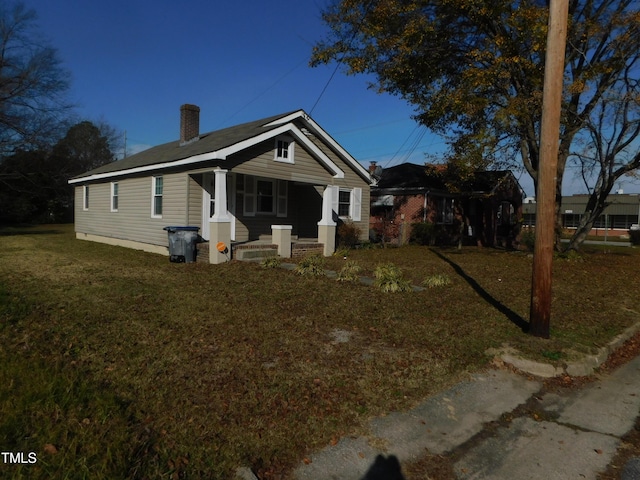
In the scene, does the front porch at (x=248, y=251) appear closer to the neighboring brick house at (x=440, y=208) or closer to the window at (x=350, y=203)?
the window at (x=350, y=203)

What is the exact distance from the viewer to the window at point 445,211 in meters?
22.7

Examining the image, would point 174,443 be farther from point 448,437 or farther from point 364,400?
point 448,437

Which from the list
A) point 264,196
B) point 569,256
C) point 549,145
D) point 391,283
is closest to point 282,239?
point 264,196

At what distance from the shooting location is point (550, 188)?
18.1 ft

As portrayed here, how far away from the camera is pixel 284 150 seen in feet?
45.9

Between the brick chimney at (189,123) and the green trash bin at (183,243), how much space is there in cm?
581

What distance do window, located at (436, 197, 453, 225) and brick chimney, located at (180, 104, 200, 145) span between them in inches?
507

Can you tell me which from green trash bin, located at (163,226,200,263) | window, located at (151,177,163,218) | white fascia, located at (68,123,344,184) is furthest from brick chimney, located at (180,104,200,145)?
green trash bin, located at (163,226,200,263)

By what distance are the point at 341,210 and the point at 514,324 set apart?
13084 mm

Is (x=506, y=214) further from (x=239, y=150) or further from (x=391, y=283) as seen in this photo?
(x=391, y=283)

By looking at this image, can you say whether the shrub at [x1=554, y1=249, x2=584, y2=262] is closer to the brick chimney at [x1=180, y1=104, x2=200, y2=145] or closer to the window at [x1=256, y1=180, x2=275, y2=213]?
the window at [x1=256, y1=180, x2=275, y2=213]

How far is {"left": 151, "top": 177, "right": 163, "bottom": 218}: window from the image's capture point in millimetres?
14344

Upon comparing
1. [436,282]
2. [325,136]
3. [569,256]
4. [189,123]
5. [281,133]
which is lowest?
[436,282]

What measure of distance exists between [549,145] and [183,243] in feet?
31.3
